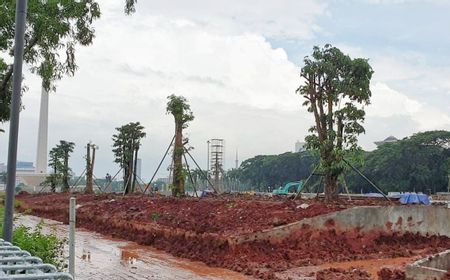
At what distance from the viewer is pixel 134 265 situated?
495 inches

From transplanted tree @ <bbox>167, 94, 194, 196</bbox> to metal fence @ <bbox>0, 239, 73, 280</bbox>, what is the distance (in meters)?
23.3

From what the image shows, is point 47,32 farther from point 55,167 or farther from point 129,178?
point 55,167

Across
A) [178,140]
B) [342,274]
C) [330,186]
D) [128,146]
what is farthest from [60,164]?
[342,274]

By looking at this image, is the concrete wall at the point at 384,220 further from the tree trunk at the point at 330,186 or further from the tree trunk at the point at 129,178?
the tree trunk at the point at 129,178

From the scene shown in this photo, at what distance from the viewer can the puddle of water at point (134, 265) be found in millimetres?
11273

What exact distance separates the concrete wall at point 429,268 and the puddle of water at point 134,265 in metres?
3.42

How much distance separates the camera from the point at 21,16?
232 inches

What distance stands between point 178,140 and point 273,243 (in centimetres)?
1440

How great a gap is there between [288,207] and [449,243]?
4934 mm

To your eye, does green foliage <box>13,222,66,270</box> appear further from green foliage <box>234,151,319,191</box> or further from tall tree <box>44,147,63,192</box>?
green foliage <box>234,151,319,191</box>

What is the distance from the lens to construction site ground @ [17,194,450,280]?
12.2 meters

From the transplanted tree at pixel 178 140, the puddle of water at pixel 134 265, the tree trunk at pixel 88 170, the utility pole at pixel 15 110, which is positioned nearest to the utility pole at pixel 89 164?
the tree trunk at pixel 88 170

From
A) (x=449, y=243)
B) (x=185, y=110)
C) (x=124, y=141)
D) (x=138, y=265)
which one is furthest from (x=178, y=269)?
(x=124, y=141)

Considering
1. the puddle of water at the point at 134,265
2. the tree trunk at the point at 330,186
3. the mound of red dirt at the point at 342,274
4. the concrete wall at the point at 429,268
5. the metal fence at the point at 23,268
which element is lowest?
the puddle of water at the point at 134,265
